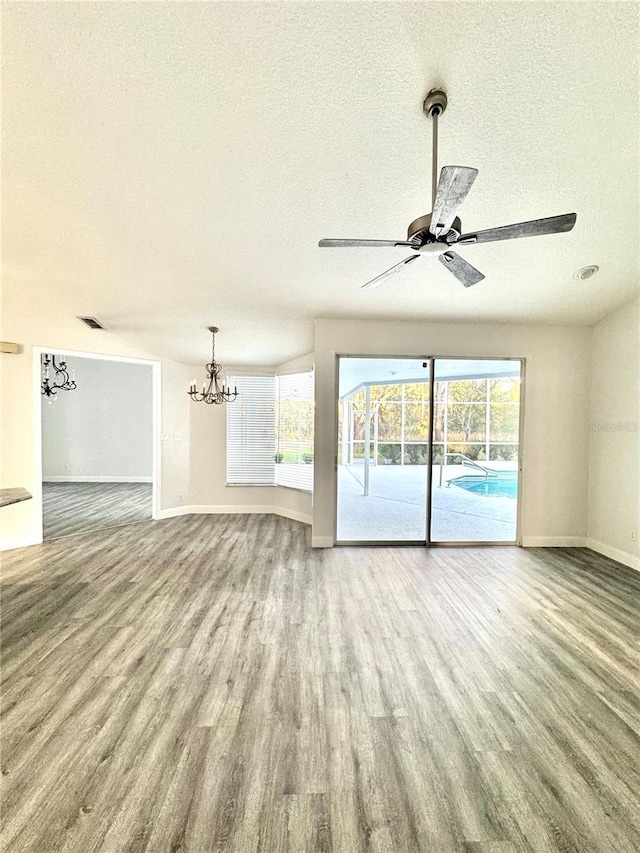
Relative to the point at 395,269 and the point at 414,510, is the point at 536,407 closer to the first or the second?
the point at 414,510

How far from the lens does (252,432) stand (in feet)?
20.2

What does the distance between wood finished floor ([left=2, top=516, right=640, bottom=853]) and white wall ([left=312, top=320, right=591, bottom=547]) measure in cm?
113

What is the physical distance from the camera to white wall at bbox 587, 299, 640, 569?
4027 millimetres

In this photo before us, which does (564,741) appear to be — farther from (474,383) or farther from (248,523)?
(248,523)

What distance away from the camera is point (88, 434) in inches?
354

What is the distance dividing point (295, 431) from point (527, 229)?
14.7 feet

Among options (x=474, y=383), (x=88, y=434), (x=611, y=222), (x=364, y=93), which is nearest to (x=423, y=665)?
(x=364, y=93)

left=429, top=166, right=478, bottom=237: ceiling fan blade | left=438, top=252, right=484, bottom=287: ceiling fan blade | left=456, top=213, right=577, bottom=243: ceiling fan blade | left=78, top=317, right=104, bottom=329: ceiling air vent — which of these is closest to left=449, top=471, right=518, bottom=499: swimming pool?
left=438, top=252, right=484, bottom=287: ceiling fan blade

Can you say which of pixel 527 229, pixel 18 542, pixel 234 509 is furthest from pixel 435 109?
pixel 18 542

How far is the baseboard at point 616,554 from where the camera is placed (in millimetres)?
3977

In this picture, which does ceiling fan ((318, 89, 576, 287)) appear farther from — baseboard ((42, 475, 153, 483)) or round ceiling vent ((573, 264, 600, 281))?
baseboard ((42, 475, 153, 483))

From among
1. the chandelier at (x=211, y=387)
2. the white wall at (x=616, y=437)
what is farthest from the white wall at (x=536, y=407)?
the chandelier at (x=211, y=387)

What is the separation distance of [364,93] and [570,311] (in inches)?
142

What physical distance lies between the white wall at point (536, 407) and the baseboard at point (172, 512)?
104 inches
